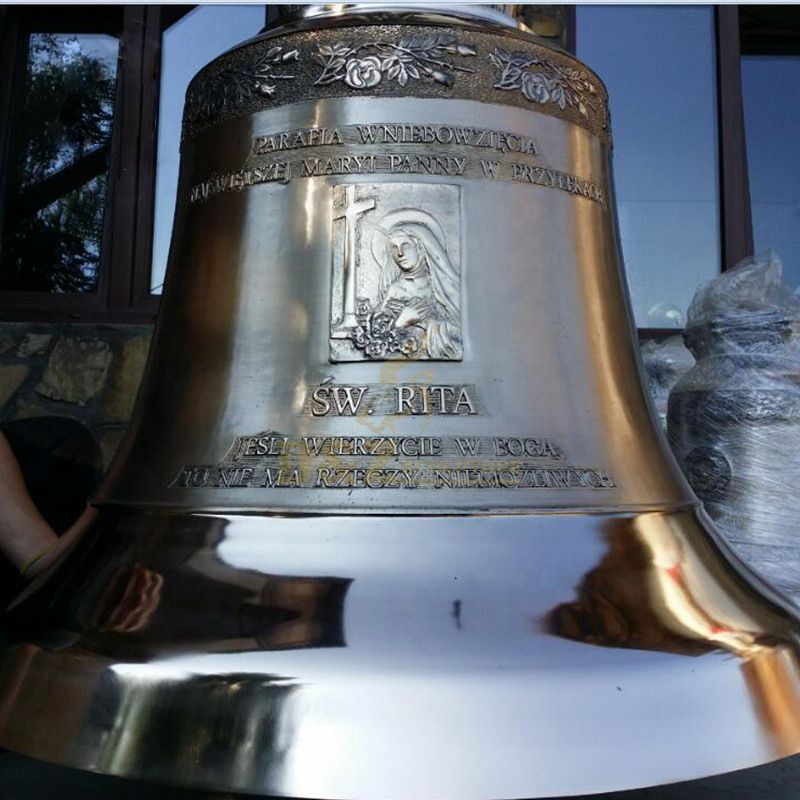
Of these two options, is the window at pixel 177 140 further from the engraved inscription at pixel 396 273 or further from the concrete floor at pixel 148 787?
the engraved inscription at pixel 396 273

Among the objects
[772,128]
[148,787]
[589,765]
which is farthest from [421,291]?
[772,128]

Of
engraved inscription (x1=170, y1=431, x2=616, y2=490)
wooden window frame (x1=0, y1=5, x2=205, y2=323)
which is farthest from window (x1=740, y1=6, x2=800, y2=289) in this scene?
engraved inscription (x1=170, y1=431, x2=616, y2=490)

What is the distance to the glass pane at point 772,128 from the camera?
2.56m

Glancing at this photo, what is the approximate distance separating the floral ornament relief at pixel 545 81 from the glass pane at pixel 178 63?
1.51m

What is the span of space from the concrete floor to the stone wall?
1.06 metres

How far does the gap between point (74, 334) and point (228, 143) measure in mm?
1406

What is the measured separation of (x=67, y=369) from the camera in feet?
7.29

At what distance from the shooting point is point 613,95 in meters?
2.50

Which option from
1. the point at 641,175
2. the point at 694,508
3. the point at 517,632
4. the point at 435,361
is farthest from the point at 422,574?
the point at 641,175

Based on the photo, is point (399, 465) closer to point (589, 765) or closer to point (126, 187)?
point (589, 765)

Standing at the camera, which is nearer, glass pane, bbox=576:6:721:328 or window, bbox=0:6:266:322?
window, bbox=0:6:266:322

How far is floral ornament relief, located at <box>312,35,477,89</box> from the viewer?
0.90m

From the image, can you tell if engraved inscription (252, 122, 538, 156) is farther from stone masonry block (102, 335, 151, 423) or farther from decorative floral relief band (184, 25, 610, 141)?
stone masonry block (102, 335, 151, 423)

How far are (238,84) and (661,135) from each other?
1.81 meters
